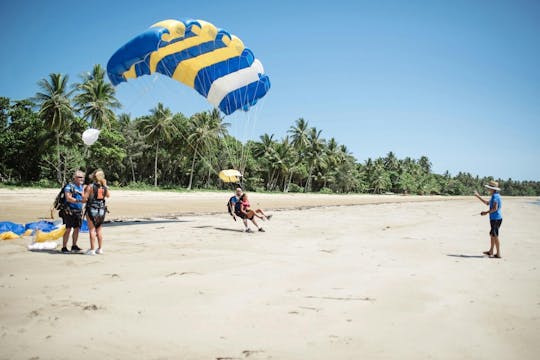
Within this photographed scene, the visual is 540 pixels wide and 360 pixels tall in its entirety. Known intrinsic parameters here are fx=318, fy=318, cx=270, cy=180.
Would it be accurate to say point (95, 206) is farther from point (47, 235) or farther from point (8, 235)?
point (8, 235)

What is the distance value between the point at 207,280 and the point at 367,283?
7.30ft

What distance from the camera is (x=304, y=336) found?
2836 millimetres

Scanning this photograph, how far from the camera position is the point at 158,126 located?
40.9 meters

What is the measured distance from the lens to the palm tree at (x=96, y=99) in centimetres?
3322

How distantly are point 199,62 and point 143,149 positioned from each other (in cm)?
3970

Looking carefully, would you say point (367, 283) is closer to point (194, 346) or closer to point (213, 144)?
point (194, 346)

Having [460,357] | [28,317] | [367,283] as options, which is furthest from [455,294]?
[28,317]

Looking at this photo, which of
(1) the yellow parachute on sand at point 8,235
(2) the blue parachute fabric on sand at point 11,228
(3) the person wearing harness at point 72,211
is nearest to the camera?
(3) the person wearing harness at point 72,211

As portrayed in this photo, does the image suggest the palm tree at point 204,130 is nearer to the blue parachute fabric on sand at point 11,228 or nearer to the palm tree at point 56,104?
the palm tree at point 56,104

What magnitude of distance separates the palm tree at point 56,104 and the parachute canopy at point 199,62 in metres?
26.3

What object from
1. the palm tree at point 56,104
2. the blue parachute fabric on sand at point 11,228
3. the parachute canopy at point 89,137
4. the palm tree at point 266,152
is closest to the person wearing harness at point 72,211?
the blue parachute fabric on sand at point 11,228

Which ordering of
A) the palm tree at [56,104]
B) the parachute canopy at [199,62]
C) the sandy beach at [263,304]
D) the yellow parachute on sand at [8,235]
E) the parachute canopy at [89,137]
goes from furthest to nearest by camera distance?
the palm tree at [56,104] → the parachute canopy at [199,62] → the parachute canopy at [89,137] → the yellow parachute on sand at [8,235] → the sandy beach at [263,304]

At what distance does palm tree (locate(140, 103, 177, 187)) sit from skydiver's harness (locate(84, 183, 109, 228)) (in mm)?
36540

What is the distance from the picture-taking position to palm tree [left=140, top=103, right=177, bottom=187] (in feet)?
135
